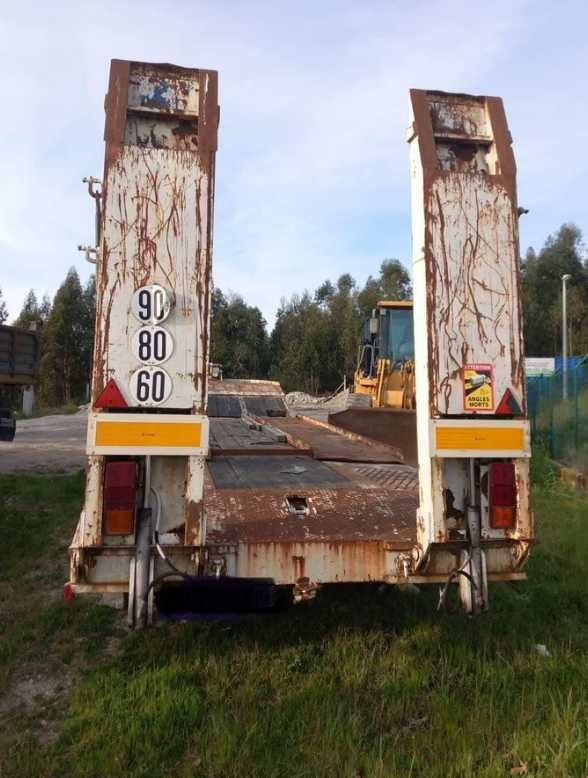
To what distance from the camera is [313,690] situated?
10.2 ft

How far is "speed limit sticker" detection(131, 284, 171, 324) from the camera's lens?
8.61 feet

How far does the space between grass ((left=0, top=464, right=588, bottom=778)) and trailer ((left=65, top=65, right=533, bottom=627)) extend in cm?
49

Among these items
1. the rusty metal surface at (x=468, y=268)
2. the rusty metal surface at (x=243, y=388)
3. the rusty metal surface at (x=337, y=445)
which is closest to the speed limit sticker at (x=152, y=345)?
the rusty metal surface at (x=468, y=268)

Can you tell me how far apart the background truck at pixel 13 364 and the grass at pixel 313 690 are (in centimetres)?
773

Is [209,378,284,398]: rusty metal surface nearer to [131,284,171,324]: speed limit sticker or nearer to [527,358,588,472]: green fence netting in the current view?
[527,358,588,472]: green fence netting

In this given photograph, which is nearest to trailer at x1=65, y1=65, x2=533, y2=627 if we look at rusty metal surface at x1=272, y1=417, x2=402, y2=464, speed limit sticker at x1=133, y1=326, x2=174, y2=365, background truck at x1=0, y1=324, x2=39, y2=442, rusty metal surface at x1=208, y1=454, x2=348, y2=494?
speed limit sticker at x1=133, y1=326, x2=174, y2=365

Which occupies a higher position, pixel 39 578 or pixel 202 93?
pixel 202 93

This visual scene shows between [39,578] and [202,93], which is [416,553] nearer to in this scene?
[202,93]

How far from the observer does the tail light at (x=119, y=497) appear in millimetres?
2629

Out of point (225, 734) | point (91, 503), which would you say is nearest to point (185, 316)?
point (91, 503)

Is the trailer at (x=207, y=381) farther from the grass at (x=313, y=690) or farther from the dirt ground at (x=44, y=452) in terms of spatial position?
the dirt ground at (x=44, y=452)

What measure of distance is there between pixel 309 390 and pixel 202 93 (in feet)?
131

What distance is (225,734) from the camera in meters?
2.69

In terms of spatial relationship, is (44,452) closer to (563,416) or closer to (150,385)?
(563,416)
